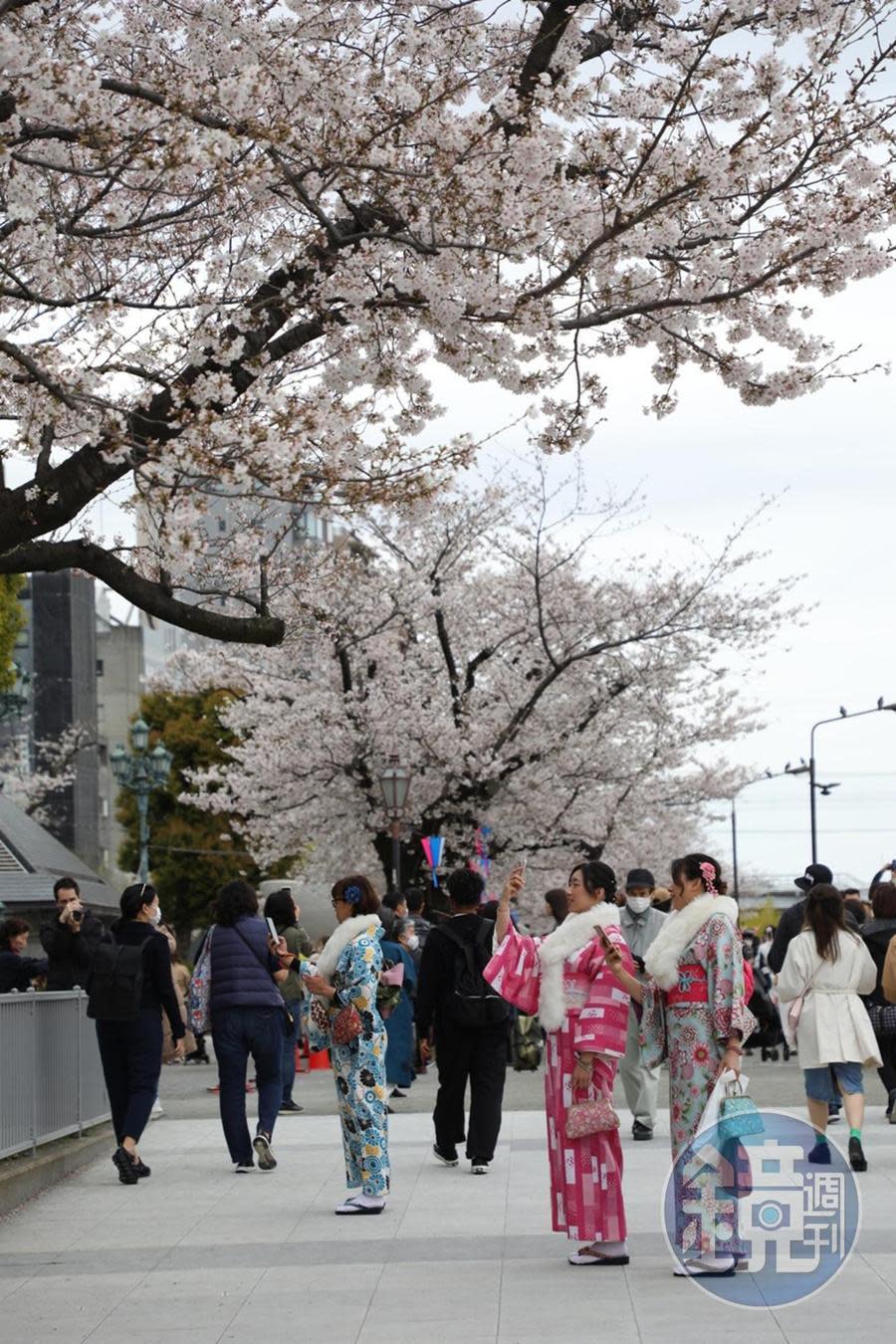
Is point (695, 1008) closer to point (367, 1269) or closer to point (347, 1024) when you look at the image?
point (367, 1269)

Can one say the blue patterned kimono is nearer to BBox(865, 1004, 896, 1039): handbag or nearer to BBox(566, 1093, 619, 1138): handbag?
BBox(566, 1093, 619, 1138): handbag

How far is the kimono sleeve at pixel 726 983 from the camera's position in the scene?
8.34 m

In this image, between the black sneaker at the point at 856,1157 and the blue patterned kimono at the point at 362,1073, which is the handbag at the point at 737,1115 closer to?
the blue patterned kimono at the point at 362,1073

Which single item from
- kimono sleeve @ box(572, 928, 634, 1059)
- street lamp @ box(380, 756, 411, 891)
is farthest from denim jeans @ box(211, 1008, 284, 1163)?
street lamp @ box(380, 756, 411, 891)

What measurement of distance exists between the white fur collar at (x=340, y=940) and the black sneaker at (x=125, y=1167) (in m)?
2.42

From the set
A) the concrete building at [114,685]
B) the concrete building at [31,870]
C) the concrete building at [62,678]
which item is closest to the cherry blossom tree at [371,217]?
the concrete building at [31,870]

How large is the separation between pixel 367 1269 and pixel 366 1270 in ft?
0.08

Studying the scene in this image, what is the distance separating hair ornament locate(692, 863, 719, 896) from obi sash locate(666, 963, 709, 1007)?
0.37m

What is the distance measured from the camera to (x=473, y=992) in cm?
1242

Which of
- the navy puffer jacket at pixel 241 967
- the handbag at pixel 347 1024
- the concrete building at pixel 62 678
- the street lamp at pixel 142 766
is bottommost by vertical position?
the handbag at pixel 347 1024

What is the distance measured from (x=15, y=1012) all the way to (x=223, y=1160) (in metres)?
2.43

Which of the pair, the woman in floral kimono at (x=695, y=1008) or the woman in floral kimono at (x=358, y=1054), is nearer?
the woman in floral kimono at (x=695, y=1008)

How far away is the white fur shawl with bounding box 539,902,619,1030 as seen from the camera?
29.2 feet

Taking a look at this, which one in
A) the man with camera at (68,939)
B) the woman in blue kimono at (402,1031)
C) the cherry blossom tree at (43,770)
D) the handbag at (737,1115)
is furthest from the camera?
the cherry blossom tree at (43,770)
